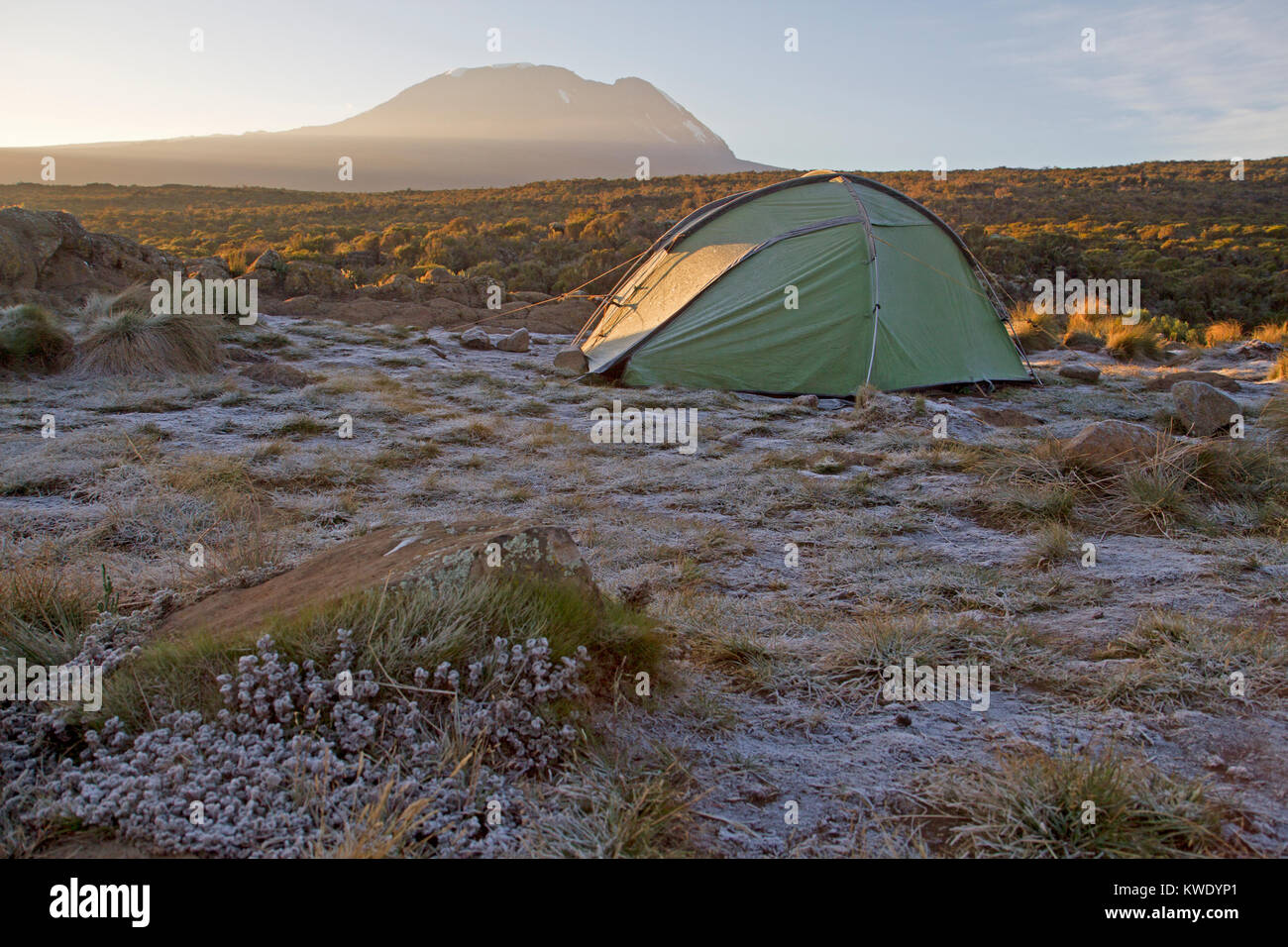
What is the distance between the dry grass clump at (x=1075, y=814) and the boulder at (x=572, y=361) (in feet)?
23.9

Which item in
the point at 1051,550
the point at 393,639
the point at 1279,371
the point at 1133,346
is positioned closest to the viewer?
the point at 393,639

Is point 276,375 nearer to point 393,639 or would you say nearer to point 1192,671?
point 393,639

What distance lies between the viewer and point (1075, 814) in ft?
A: 5.36

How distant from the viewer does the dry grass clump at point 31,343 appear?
288 inches

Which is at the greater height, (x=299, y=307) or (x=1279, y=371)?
(x=299, y=307)

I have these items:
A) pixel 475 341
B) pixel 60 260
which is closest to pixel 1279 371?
pixel 475 341

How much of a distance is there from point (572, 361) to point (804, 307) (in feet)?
8.00

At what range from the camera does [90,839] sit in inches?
62.3

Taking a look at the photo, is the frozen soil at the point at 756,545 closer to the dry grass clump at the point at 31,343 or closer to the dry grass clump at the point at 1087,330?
the dry grass clump at the point at 31,343

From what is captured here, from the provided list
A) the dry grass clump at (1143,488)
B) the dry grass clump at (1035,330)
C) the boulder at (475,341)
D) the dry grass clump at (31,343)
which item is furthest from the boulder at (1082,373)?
the dry grass clump at (31,343)

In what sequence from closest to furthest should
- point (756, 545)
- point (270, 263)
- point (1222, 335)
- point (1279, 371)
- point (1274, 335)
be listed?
point (756, 545), point (1279, 371), point (1274, 335), point (1222, 335), point (270, 263)

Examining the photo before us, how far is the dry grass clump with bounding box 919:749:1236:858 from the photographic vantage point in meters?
1.59

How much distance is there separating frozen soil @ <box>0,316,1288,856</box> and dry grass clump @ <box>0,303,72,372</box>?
1.87ft
